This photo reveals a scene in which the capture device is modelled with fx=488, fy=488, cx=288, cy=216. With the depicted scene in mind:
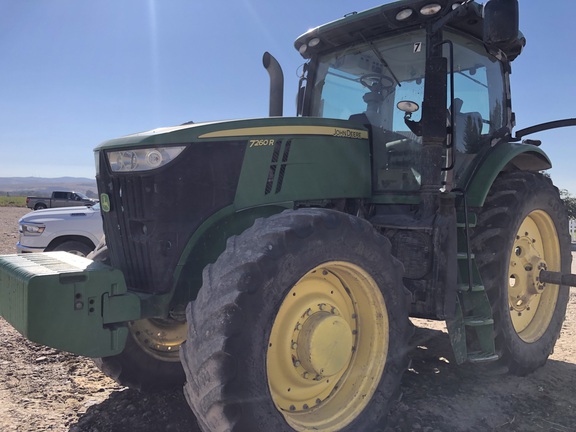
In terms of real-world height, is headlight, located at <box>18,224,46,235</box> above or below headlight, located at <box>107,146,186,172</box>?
below

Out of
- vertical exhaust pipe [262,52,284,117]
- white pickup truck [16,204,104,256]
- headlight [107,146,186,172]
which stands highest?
vertical exhaust pipe [262,52,284,117]

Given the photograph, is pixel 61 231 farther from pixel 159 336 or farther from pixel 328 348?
pixel 328 348

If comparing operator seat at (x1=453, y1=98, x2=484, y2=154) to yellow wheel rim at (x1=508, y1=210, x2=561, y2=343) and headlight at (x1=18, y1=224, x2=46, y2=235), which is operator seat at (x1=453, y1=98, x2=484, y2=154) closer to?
yellow wheel rim at (x1=508, y1=210, x2=561, y2=343)

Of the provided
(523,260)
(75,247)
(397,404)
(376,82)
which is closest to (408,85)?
(376,82)

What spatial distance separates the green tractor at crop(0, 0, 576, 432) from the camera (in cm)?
228

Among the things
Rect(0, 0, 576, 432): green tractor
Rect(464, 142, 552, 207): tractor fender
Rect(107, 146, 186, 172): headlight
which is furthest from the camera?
Rect(464, 142, 552, 207): tractor fender

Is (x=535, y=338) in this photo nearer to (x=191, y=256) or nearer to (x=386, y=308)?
(x=386, y=308)

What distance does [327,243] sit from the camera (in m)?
2.50

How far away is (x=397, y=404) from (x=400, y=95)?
7.43ft

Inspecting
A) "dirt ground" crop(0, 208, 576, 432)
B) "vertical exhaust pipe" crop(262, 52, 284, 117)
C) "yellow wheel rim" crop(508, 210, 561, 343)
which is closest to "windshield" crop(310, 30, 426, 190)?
"vertical exhaust pipe" crop(262, 52, 284, 117)

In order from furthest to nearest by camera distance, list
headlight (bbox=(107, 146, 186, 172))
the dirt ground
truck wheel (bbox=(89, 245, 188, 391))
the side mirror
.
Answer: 1. truck wheel (bbox=(89, 245, 188, 391))
2. the dirt ground
3. the side mirror
4. headlight (bbox=(107, 146, 186, 172))

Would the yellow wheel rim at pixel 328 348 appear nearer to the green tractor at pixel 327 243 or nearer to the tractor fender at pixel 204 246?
the green tractor at pixel 327 243

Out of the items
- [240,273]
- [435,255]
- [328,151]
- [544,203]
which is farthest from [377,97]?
[240,273]

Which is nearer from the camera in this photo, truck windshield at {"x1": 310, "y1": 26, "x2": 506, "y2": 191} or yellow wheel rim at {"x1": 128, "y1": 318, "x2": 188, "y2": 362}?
yellow wheel rim at {"x1": 128, "y1": 318, "x2": 188, "y2": 362}
